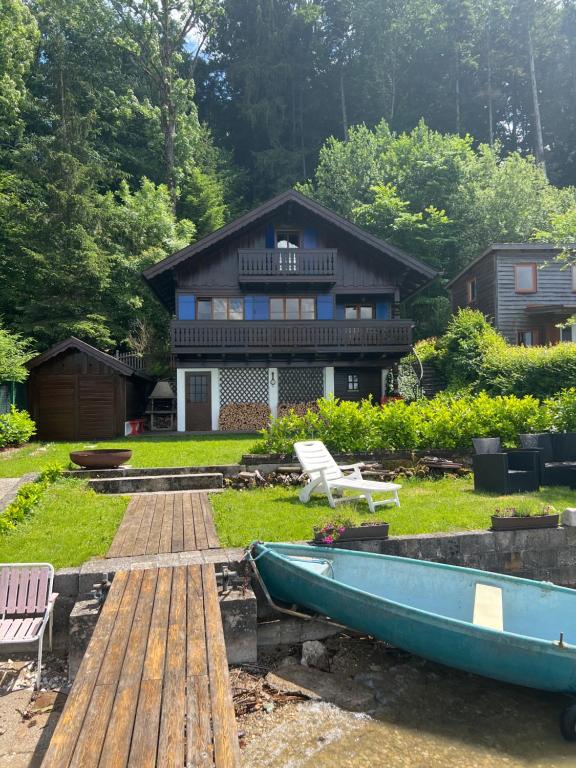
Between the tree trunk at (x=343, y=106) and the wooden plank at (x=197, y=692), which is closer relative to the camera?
the wooden plank at (x=197, y=692)

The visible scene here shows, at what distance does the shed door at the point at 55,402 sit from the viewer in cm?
1872

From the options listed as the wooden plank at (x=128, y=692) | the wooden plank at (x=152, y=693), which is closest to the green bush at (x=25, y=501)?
the wooden plank at (x=128, y=692)

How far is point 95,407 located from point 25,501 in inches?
450

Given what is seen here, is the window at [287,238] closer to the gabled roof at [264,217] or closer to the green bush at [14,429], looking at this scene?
the gabled roof at [264,217]

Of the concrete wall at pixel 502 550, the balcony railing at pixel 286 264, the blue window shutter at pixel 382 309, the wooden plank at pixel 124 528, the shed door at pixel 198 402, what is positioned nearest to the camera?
the wooden plank at pixel 124 528

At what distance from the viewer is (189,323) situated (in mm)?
20750

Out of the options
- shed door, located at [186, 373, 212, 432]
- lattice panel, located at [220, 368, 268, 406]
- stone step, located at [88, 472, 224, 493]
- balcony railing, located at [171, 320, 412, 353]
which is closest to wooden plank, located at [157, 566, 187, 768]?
stone step, located at [88, 472, 224, 493]

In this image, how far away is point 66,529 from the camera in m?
7.03

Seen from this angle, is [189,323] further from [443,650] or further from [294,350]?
[443,650]

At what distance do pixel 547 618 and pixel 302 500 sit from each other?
4.14 metres

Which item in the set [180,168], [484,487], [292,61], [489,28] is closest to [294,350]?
[484,487]

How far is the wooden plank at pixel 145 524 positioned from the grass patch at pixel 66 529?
34 centimetres

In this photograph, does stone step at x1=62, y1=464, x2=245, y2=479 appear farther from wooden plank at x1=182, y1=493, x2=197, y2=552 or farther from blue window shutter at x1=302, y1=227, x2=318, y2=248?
blue window shutter at x1=302, y1=227, x2=318, y2=248

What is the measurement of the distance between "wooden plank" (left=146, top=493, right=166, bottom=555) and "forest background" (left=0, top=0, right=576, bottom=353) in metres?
14.2
